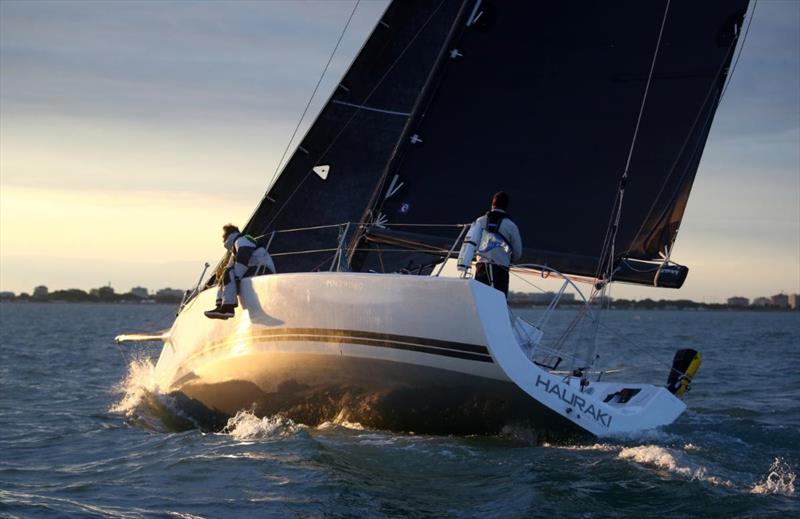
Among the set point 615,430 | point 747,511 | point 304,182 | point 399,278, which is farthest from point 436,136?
point 747,511

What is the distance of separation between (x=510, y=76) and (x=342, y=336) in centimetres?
354

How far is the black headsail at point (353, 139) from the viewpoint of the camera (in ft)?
40.5

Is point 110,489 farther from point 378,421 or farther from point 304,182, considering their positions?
point 304,182

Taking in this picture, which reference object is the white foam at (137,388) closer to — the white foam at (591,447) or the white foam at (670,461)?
the white foam at (591,447)

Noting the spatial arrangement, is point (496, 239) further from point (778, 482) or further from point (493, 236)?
point (778, 482)

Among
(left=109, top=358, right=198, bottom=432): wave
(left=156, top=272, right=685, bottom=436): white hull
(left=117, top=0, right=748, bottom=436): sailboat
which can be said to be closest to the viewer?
(left=156, top=272, right=685, bottom=436): white hull

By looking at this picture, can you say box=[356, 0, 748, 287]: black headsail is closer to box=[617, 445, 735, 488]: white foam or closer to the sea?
the sea

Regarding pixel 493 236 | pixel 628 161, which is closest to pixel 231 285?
pixel 493 236

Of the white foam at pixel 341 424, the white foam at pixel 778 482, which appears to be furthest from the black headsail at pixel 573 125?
the white foam at pixel 778 482

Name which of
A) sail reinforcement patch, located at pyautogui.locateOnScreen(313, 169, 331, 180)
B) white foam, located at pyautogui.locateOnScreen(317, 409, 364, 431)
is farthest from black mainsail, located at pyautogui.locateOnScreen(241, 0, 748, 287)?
white foam, located at pyautogui.locateOnScreen(317, 409, 364, 431)

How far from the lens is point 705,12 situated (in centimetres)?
1125

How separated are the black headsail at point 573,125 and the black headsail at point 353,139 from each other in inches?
55.2

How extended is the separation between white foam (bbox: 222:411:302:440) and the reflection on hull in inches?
3.4

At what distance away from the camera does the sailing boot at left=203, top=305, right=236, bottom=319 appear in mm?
10734
